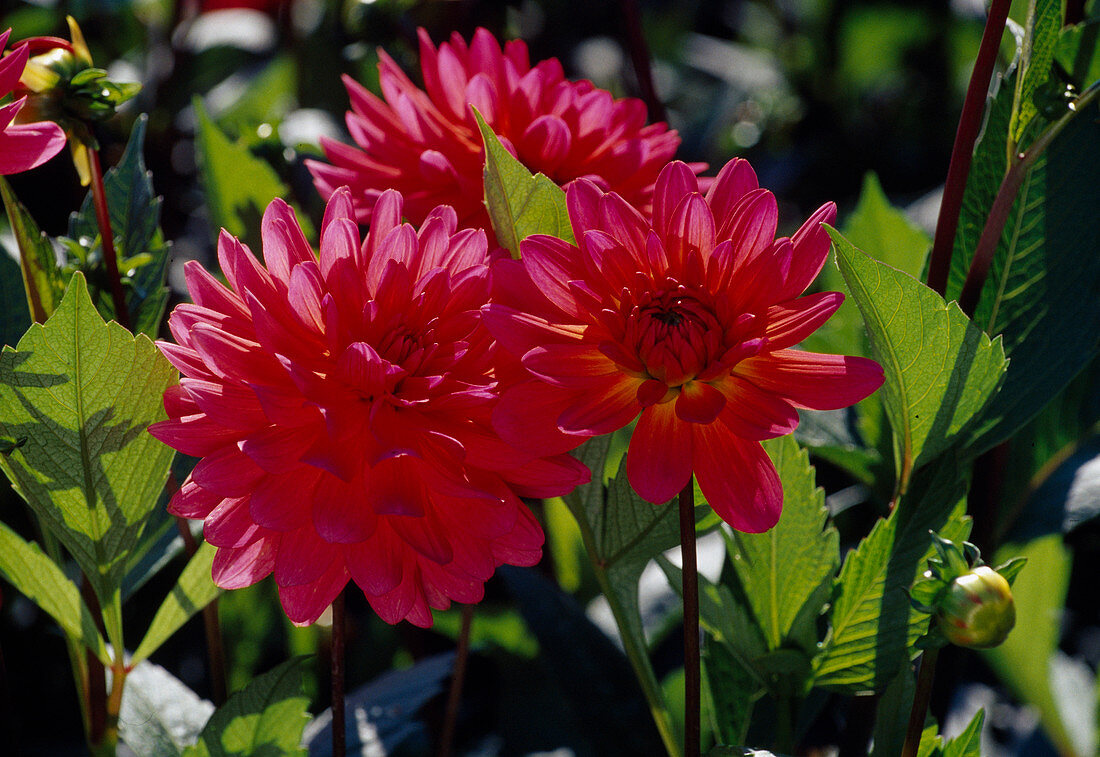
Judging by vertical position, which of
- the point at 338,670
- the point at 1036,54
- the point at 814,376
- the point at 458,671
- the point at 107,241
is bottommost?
the point at 458,671

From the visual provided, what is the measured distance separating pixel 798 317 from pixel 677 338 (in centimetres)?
5

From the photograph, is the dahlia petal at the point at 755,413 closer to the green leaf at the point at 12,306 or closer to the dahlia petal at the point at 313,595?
the dahlia petal at the point at 313,595

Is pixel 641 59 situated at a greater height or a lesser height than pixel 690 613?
greater

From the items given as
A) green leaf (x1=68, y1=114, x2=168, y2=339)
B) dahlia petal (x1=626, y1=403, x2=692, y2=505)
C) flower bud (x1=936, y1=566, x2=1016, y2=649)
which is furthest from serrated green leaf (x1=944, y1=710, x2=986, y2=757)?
green leaf (x1=68, y1=114, x2=168, y2=339)

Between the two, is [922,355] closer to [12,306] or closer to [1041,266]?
[1041,266]

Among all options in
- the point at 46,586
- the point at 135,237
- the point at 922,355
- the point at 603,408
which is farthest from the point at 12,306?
the point at 922,355

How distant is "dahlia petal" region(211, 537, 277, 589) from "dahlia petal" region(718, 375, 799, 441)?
0.19m

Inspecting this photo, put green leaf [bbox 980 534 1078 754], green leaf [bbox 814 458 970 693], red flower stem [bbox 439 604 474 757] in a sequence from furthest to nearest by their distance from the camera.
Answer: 1. green leaf [bbox 980 534 1078 754]
2. red flower stem [bbox 439 604 474 757]
3. green leaf [bbox 814 458 970 693]

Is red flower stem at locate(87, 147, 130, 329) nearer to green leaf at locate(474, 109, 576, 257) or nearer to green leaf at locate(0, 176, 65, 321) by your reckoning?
green leaf at locate(0, 176, 65, 321)

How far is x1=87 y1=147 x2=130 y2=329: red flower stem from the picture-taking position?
490mm

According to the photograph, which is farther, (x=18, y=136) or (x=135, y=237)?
(x=135, y=237)

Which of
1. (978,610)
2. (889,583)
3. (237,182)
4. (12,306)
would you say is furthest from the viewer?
(237,182)

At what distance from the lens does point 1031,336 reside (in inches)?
21.1

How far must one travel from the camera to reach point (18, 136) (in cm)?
43
